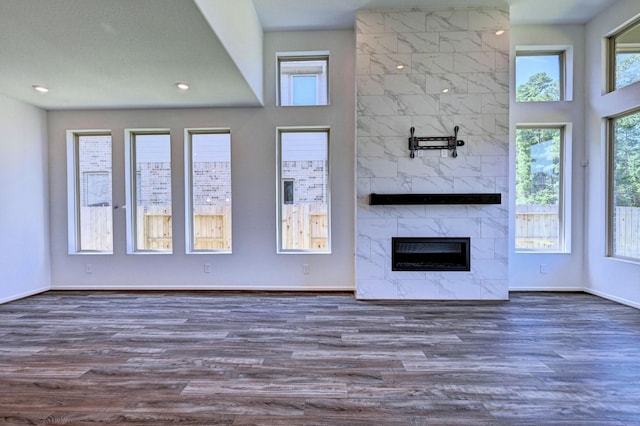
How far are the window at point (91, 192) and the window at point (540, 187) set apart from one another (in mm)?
5921

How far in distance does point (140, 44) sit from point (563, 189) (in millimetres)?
5285

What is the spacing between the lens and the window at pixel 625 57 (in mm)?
3600

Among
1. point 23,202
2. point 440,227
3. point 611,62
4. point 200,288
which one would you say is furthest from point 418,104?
point 23,202

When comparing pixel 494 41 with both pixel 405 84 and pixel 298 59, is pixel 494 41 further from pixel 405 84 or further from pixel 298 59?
pixel 298 59


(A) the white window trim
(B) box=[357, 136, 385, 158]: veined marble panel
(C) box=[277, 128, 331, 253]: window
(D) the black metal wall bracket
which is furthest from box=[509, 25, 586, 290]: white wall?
(C) box=[277, 128, 331, 253]: window

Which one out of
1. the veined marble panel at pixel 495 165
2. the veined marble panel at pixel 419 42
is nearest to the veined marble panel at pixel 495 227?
the veined marble panel at pixel 495 165

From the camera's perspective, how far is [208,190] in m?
4.41

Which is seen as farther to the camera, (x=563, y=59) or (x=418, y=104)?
(x=563, y=59)

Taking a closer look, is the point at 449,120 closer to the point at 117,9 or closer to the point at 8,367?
the point at 117,9

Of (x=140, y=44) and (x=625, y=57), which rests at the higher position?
(x=625, y=57)

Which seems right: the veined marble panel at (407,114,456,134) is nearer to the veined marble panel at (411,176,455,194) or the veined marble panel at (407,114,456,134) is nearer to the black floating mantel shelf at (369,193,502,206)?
the veined marble panel at (411,176,455,194)

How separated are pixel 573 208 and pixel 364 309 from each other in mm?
3253

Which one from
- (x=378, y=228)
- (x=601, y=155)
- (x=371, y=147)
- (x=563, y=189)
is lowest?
(x=378, y=228)

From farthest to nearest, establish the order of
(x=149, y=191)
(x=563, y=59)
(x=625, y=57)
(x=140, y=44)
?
(x=149, y=191)
(x=563, y=59)
(x=625, y=57)
(x=140, y=44)
